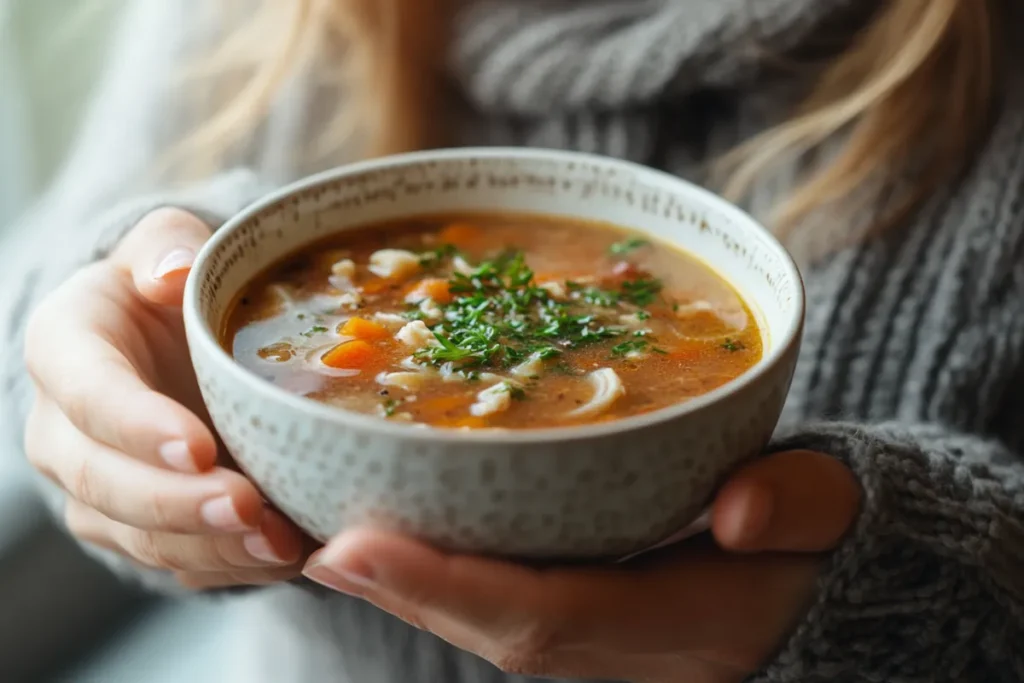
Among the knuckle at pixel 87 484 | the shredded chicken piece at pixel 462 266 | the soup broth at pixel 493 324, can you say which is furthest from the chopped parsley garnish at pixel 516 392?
the knuckle at pixel 87 484

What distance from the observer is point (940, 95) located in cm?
123

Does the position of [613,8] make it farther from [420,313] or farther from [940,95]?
[420,313]

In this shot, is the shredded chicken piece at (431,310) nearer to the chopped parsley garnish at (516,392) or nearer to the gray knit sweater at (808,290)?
the chopped parsley garnish at (516,392)

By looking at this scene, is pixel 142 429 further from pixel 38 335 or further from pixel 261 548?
pixel 38 335

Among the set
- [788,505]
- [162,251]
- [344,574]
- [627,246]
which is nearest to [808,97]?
[627,246]

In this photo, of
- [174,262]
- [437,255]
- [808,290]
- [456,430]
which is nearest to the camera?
[456,430]

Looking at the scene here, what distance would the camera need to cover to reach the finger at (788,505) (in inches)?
27.0

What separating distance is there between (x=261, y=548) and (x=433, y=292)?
0.26 meters

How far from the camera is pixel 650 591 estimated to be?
0.74 meters

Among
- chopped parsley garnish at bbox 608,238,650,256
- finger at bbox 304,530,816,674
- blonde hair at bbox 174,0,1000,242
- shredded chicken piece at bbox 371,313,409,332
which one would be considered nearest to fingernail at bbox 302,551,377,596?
finger at bbox 304,530,816,674

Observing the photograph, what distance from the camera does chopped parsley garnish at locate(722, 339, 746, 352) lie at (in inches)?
31.8

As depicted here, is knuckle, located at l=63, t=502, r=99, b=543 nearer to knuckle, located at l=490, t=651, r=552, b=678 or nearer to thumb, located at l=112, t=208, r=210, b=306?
thumb, located at l=112, t=208, r=210, b=306

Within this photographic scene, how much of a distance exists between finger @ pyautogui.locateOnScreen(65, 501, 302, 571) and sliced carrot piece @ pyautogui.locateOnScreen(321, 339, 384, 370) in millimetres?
116

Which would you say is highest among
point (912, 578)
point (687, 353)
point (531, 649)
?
point (687, 353)
